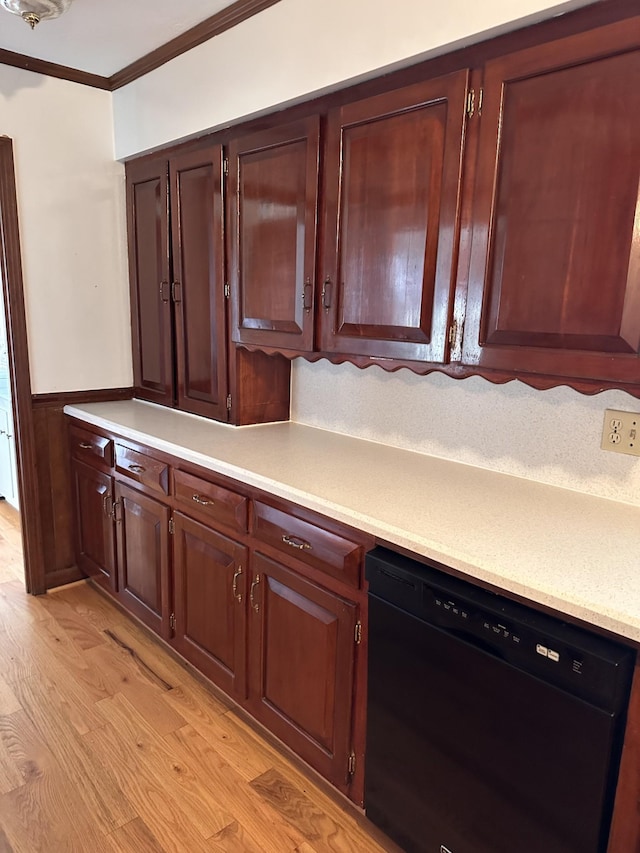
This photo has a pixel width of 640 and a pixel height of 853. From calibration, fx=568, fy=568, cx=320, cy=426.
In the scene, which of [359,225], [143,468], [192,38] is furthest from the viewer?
[143,468]

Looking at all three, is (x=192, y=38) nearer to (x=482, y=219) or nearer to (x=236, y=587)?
(x=482, y=219)

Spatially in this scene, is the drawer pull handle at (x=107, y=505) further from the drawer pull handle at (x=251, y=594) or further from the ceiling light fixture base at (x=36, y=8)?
the ceiling light fixture base at (x=36, y=8)

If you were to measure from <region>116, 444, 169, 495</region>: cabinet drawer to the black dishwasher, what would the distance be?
1.11 meters

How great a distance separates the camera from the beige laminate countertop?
1.11 metres

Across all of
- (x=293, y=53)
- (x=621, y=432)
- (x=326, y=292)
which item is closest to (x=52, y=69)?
(x=293, y=53)

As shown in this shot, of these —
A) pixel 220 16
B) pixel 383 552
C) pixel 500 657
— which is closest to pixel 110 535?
pixel 383 552

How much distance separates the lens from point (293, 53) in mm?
1857

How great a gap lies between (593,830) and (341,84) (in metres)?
1.99

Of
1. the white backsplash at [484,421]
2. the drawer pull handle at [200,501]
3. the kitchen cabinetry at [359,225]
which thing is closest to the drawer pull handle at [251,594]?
the drawer pull handle at [200,501]

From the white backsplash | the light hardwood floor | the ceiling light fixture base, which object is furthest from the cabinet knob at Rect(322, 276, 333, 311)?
the light hardwood floor

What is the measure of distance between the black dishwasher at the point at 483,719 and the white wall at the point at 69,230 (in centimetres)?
213

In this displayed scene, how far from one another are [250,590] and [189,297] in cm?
135

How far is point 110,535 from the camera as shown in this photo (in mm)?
2705

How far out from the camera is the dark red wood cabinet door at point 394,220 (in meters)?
1.52
